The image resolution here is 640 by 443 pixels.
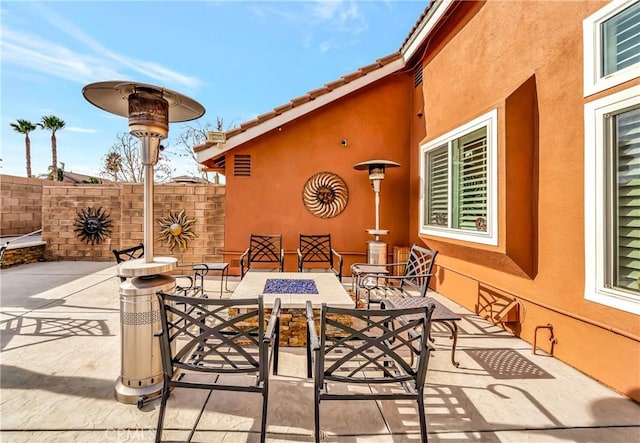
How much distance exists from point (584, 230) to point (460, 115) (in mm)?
2454

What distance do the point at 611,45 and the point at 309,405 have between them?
3.93 m

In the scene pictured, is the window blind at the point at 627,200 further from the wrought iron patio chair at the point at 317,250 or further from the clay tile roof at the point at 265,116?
the clay tile roof at the point at 265,116

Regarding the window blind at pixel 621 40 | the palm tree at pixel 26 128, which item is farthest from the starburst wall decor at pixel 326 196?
the palm tree at pixel 26 128

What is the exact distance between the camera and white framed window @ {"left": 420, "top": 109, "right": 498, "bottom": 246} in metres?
3.53

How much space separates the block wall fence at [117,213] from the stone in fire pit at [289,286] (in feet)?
8.02

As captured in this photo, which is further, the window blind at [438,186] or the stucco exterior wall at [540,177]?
the window blind at [438,186]

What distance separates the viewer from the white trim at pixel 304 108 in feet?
19.4

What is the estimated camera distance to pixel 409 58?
5.77m

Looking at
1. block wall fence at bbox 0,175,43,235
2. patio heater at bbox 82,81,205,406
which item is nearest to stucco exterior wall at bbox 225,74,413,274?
patio heater at bbox 82,81,205,406

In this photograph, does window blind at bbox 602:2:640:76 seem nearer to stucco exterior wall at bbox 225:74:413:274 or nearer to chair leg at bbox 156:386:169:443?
stucco exterior wall at bbox 225:74:413:274

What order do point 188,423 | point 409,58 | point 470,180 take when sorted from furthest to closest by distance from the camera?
point 409,58, point 470,180, point 188,423

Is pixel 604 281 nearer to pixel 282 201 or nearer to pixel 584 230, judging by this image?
pixel 584 230

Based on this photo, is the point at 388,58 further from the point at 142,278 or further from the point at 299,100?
the point at 142,278

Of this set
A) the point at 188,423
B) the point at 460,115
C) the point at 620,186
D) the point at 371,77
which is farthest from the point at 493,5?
the point at 188,423
